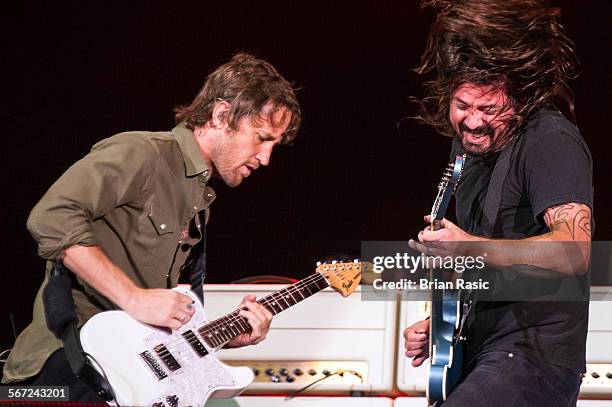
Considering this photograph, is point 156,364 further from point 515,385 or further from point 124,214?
point 515,385

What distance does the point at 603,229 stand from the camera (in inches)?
193

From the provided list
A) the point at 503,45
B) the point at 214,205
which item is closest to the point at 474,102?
the point at 503,45

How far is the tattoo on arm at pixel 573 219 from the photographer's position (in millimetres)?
2459

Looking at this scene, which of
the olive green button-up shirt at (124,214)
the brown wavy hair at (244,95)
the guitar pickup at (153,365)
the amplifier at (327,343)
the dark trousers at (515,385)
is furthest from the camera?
the amplifier at (327,343)

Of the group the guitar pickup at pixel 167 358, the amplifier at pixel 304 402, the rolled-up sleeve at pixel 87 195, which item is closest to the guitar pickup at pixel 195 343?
the guitar pickup at pixel 167 358

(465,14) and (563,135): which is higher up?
(465,14)

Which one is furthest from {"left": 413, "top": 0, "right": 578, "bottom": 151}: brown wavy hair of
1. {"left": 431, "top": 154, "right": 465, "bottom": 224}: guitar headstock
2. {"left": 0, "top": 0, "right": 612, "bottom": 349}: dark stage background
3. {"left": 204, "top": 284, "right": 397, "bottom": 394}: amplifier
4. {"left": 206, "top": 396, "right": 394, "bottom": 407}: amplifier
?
{"left": 0, "top": 0, "right": 612, "bottom": 349}: dark stage background

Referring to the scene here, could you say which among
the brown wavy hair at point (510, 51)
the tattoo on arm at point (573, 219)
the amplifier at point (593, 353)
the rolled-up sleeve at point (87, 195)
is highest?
the brown wavy hair at point (510, 51)

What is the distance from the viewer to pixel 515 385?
104 inches

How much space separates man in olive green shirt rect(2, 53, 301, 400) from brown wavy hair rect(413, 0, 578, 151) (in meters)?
1.10

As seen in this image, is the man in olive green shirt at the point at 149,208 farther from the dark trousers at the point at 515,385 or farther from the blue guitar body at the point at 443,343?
the dark trousers at the point at 515,385

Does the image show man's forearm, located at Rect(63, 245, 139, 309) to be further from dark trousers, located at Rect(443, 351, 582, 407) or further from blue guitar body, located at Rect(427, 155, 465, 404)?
dark trousers, located at Rect(443, 351, 582, 407)

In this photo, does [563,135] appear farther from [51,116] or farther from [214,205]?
[51,116]

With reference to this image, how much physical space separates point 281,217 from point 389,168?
0.63 m
